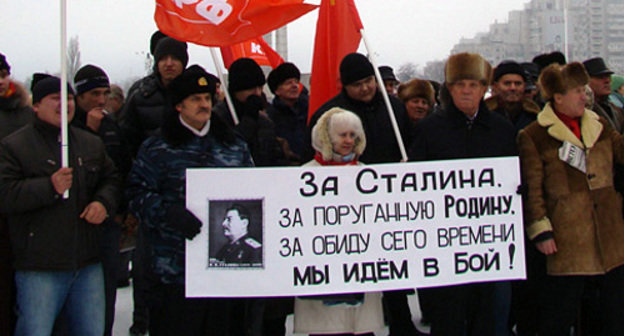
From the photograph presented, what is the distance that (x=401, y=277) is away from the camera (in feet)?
13.1

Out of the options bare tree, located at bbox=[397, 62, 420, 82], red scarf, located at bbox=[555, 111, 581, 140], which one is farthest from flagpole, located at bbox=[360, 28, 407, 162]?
bare tree, located at bbox=[397, 62, 420, 82]

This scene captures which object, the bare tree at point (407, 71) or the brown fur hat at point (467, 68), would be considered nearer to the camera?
the brown fur hat at point (467, 68)

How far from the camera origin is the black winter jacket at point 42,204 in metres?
3.67

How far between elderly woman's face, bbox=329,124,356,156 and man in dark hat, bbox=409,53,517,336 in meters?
0.55

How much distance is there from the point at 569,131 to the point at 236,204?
7.13 feet

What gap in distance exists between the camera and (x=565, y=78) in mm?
4336

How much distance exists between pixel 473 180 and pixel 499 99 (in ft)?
5.03

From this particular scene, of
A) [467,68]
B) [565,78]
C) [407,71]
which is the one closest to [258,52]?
[467,68]

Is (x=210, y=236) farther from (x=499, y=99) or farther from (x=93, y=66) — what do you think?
(x=499, y=99)

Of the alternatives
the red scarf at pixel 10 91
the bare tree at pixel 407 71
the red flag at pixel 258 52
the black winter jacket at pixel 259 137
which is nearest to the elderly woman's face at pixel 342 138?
the black winter jacket at pixel 259 137

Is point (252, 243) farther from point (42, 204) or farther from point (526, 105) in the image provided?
point (526, 105)

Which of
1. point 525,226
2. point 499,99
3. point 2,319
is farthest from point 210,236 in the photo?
point 499,99

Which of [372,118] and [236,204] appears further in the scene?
[372,118]

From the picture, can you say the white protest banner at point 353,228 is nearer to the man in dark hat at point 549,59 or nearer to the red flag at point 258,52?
the man in dark hat at point 549,59
